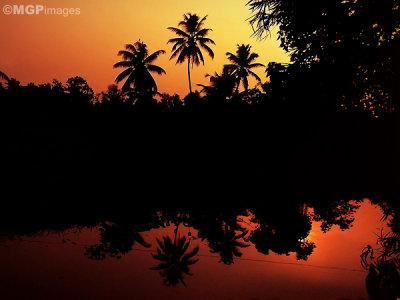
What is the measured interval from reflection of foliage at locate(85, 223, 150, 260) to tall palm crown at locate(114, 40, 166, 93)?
2334 centimetres

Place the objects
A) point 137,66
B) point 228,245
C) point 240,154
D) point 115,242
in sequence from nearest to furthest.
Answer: point 115,242, point 228,245, point 240,154, point 137,66

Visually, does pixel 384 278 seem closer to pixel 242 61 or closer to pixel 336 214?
pixel 336 214


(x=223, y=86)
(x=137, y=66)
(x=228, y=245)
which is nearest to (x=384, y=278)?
(x=228, y=245)

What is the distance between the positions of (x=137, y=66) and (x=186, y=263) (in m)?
26.2

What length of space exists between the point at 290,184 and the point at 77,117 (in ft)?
35.1

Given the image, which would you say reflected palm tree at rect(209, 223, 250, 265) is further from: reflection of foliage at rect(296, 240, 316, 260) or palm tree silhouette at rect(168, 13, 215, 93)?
palm tree silhouette at rect(168, 13, 215, 93)

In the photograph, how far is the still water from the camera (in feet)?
25.0

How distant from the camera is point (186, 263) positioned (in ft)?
29.3

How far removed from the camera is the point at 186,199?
40.2 feet

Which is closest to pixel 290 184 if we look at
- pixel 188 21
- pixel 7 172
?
pixel 7 172

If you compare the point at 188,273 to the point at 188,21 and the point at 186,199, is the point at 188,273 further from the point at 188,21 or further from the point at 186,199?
the point at 188,21

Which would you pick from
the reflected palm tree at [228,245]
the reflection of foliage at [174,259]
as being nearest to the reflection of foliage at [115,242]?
the reflection of foliage at [174,259]

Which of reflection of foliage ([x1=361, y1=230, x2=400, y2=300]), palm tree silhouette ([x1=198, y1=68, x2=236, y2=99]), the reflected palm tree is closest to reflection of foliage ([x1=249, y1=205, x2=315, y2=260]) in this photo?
the reflected palm tree

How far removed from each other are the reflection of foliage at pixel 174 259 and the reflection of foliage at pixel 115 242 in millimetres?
586
